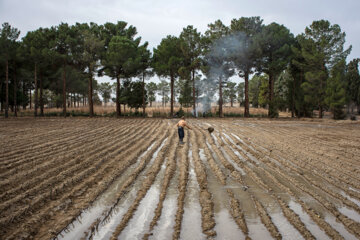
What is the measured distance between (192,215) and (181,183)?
206 centimetres

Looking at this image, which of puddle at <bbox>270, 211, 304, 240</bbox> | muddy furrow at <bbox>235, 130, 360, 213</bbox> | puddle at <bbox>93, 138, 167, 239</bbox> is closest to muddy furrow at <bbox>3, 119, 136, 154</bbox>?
puddle at <bbox>93, 138, 167, 239</bbox>

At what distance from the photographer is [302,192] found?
22.1 ft

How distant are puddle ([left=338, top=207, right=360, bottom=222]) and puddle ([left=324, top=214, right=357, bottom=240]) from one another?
39 cm

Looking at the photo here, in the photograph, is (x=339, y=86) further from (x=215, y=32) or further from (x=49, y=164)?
(x=49, y=164)

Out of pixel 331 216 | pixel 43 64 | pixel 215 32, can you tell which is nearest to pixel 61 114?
pixel 43 64

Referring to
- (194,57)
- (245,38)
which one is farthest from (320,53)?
(194,57)

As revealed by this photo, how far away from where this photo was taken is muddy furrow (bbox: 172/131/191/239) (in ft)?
15.7

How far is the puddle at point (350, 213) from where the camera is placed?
17.3 feet

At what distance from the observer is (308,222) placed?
506 centimetres

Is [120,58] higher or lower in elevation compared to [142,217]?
higher

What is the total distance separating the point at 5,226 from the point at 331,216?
226 inches

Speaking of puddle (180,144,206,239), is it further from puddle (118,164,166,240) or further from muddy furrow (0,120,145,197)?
muddy furrow (0,120,145,197)

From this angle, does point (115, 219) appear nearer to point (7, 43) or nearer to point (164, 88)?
point (7, 43)

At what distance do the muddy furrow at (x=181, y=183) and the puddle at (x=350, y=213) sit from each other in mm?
3160
